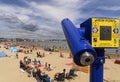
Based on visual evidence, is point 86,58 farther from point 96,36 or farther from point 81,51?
point 96,36

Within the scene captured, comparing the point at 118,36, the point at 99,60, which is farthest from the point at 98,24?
the point at 99,60

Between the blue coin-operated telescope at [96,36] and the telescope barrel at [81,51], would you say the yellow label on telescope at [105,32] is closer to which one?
the blue coin-operated telescope at [96,36]

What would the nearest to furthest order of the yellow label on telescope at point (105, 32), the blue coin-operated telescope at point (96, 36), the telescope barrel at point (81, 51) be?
the telescope barrel at point (81, 51)
the blue coin-operated telescope at point (96, 36)
the yellow label on telescope at point (105, 32)

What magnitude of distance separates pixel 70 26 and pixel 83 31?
21 cm

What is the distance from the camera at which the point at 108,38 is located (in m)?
2.14

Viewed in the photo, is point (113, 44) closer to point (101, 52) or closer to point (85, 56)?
point (101, 52)

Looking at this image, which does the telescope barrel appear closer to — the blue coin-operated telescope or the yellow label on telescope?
the blue coin-operated telescope

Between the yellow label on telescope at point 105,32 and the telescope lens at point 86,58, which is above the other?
the yellow label on telescope at point 105,32

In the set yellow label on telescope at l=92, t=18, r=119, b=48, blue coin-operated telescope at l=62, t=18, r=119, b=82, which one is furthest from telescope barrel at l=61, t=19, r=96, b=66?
yellow label on telescope at l=92, t=18, r=119, b=48

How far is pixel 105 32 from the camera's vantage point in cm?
213

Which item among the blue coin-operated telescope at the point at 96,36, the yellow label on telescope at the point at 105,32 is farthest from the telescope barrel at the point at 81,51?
the yellow label on telescope at the point at 105,32

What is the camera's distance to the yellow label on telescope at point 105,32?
2115 millimetres

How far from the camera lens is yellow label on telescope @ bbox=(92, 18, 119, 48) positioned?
83.3 inches

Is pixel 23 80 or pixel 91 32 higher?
pixel 91 32
